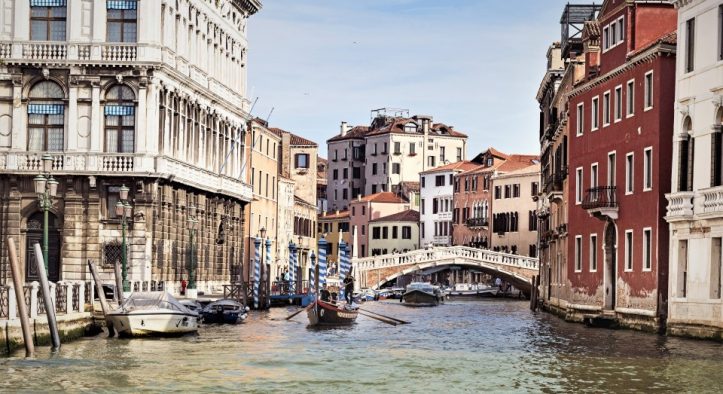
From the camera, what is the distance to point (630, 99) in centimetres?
3769

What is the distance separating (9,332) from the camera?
2738 cm

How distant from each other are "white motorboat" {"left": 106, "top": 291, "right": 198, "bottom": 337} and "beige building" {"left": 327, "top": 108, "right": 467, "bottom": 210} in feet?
251

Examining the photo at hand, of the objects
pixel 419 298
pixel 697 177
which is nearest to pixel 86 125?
pixel 697 177

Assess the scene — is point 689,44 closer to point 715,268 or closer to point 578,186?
point 715,268

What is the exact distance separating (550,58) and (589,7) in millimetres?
4970

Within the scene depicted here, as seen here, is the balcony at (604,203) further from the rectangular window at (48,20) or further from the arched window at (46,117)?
the rectangular window at (48,20)

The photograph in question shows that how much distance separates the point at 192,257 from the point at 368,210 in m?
61.9

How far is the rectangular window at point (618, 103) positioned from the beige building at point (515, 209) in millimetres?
48880

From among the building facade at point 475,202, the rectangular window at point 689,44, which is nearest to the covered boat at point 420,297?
the building facade at point 475,202

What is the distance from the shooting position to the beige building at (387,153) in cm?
11219

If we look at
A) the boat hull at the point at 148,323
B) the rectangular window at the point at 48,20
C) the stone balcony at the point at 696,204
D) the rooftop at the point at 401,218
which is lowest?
the boat hull at the point at 148,323

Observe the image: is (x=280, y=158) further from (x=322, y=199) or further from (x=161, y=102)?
(x=322, y=199)

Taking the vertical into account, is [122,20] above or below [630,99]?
above

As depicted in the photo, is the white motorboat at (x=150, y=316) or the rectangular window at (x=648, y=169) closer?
the white motorboat at (x=150, y=316)
